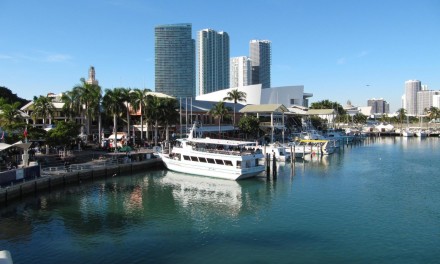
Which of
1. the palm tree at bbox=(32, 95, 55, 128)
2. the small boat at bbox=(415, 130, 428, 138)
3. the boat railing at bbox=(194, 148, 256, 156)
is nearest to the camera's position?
the boat railing at bbox=(194, 148, 256, 156)

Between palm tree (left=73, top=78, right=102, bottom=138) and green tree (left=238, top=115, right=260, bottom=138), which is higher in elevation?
palm tree (left=73, top=78, right=102, bottom=138)

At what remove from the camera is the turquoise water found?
25.3m

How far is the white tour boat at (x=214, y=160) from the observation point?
50906 millimetres

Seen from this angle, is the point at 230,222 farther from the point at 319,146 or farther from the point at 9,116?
the point at 319,146

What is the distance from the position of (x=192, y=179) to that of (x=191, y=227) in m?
22.0

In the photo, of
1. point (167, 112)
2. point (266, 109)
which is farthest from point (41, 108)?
point (266, 109)

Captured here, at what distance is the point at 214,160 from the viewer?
52.8 metres

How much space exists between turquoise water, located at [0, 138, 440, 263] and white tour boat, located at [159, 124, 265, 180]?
146cm

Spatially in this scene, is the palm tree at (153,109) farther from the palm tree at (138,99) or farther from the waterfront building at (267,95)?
the waterfront building at (267,95)

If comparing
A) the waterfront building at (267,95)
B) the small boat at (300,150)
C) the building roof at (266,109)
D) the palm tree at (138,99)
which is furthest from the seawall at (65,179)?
the waterfront building at (267,95)

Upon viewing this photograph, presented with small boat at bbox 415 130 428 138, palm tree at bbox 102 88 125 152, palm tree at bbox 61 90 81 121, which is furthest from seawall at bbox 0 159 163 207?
small boat at bbox 415 130 428 138

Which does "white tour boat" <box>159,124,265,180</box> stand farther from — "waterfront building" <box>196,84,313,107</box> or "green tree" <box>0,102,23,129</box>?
"waterfront building" <box>196,84,313,107</box>

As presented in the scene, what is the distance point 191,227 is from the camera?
102 ft

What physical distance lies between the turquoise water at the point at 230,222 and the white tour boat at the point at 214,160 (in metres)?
1.46
